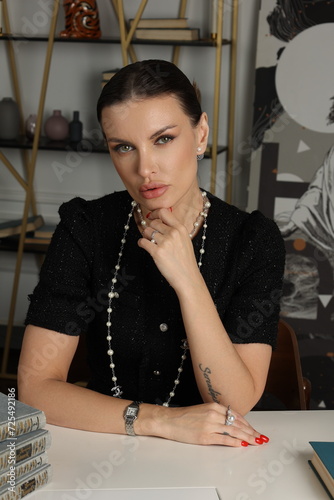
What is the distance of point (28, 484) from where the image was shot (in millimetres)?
1249

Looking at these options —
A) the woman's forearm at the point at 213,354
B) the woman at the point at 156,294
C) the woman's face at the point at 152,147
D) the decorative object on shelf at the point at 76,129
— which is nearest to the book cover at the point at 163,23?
the decorative object on shelf at the point at 76,129

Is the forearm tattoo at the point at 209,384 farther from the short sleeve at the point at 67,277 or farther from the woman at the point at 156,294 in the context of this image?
the short sleeve at the point at 67,277

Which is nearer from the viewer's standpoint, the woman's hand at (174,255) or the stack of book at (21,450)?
the stack of book at (21,450)

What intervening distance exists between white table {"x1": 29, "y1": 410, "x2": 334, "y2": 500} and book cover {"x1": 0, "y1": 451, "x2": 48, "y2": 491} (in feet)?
0.14

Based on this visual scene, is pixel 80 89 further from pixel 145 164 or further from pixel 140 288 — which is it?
pixel 145 164

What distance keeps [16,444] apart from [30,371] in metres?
0.46

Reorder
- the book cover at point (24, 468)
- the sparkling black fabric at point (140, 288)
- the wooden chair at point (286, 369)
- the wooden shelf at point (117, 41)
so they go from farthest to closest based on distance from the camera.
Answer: the wooden shelf at point (117, 41)
the wooden chair at point (286, 369)
the sparkling black fabric at point (140, 288)
the book cover at point (24, 468)

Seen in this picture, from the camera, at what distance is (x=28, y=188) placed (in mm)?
3803

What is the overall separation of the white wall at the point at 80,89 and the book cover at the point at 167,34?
244 millimetres

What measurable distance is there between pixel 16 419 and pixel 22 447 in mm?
52

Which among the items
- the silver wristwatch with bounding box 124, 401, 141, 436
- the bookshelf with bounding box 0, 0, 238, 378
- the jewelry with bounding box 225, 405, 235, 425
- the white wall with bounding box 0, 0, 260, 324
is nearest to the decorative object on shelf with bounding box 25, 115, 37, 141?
the bookshelf with bounding box 0, 0, 238, 378

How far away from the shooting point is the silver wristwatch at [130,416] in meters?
1.49

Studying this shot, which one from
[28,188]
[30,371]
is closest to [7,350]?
[28,188]

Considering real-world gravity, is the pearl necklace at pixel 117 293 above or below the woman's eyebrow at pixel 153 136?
below
